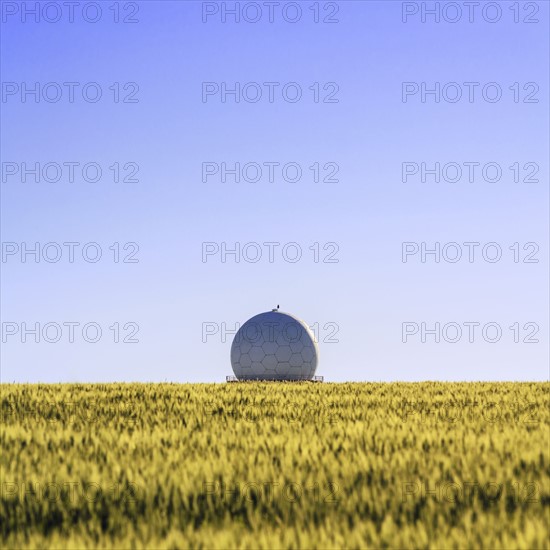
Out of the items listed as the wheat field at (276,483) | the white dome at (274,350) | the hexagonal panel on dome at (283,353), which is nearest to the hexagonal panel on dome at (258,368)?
the white dome at (274,350)

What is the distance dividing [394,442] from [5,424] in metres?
5.89

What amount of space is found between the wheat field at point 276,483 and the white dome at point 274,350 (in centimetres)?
3489

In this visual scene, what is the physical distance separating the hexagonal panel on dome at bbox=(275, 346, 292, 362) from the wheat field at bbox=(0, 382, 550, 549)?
3478cm

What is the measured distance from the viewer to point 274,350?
47.3m

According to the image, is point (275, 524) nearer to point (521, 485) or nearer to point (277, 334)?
point (521, 485)

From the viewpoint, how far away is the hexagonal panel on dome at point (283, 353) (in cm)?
4728

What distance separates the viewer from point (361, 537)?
5.24m

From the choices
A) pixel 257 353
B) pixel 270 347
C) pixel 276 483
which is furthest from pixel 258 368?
pixel 276 483

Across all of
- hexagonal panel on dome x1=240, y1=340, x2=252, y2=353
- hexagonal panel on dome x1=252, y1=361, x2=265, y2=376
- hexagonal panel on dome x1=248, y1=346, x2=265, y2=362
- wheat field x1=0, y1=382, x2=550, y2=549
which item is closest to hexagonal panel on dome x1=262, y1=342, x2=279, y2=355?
hexagonal panel on dome x1=248, y1=346, x2=265, y2=362

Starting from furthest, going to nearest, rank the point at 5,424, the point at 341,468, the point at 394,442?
the point at 5,424 < the point at 394,442 < the point at 341,468

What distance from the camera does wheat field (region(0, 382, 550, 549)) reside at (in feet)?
17.9

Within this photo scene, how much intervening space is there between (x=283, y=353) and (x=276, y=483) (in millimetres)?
40457

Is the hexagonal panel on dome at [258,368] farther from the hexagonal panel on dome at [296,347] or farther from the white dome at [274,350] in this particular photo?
the hexagonal panel on dome at [296,347]

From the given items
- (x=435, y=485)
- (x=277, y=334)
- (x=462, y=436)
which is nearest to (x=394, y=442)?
(x=462, y=436)
